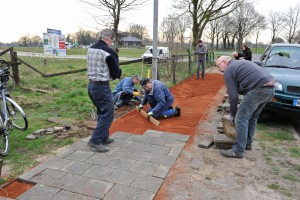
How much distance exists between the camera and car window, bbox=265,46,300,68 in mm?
6816

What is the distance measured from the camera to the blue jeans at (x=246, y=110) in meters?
4.05

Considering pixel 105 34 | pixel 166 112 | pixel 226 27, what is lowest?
pixel 166 112

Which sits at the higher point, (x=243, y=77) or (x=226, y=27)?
(x=226, y=27)

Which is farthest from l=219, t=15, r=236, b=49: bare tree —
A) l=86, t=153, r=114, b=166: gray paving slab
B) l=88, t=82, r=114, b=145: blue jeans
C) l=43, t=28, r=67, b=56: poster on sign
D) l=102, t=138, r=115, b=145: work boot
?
l=86, t=153, r=114, b=166: gray paving slab

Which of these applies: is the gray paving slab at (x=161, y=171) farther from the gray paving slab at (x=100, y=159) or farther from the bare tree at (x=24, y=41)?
the bare tree at (x=24, y=41)

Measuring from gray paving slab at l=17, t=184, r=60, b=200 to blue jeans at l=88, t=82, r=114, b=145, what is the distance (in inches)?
49.4

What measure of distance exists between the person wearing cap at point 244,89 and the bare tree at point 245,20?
57.6 m

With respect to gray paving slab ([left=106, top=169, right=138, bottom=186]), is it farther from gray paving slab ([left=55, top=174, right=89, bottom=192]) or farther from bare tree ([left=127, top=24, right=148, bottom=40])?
bare tree ([left=127, top=24, right=148, bottom=40])

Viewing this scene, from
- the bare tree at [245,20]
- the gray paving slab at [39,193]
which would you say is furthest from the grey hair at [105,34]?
the bare tree at [245,20]

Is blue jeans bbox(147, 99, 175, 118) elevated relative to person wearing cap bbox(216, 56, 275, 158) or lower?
lower

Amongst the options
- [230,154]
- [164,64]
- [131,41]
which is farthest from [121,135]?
[131,41]

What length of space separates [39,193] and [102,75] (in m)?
1.86

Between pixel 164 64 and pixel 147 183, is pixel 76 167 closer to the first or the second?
pixel 147 183

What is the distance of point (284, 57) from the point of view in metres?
7.00
